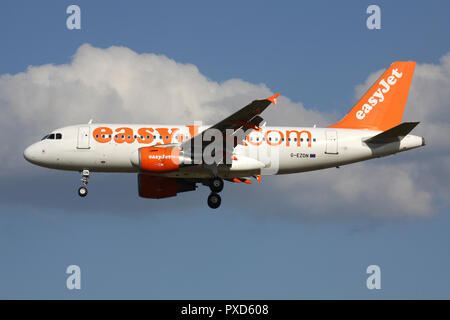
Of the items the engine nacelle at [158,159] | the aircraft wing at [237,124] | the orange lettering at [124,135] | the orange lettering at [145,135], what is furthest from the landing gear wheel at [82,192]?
the aircraft wing at [237,124]

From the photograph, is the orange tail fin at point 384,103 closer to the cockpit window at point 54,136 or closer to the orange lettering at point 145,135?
the orange lettering at point 145,135

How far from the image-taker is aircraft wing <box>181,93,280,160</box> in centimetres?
4588

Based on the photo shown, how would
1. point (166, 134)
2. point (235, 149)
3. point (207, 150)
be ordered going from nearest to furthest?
point (207, 150) → point (166, 134) → point (235, 149)

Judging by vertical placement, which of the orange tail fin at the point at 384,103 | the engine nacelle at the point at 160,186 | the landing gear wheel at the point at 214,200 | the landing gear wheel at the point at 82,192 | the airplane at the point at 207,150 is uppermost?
the orange tail fin at the point at 384,103

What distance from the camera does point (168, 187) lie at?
54.8 m

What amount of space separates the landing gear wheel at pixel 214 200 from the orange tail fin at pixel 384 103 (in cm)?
930

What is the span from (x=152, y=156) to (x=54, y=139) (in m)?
6.82

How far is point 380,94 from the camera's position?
56.3 meters

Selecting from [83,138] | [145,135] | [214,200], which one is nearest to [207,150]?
[214,200]

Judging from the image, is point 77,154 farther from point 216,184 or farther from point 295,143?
point 295,143

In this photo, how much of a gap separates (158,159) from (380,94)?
54.7 ft

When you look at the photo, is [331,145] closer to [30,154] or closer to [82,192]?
[82,192]

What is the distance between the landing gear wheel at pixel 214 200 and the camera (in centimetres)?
5131

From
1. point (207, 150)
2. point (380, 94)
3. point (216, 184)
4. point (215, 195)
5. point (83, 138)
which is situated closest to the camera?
point (207, 150)
